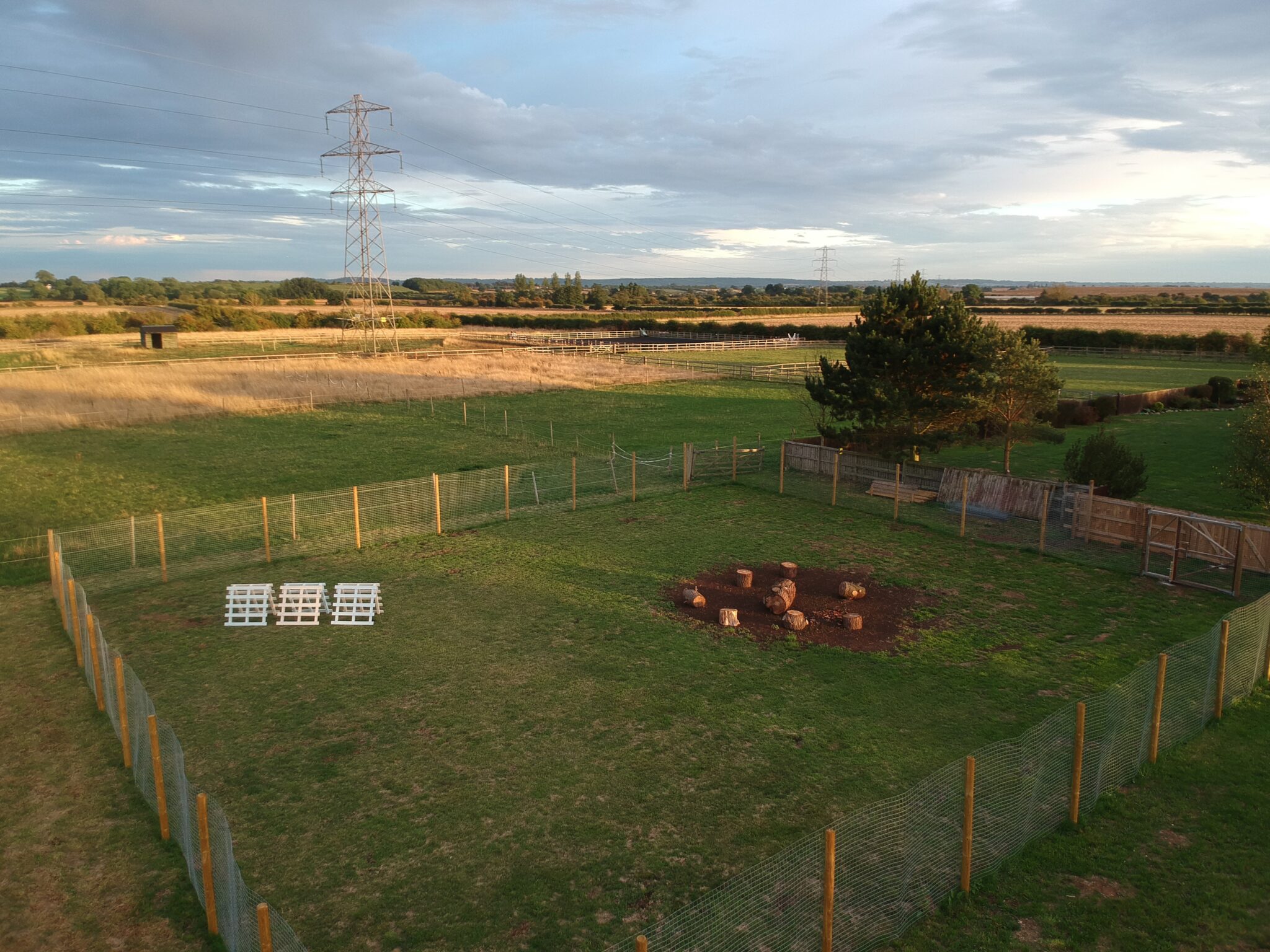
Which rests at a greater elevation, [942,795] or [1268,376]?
[1268,376]

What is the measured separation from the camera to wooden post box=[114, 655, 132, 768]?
1081cm

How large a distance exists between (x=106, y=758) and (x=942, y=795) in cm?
1111

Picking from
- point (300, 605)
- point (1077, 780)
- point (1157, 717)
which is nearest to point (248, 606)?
point (300, 605)

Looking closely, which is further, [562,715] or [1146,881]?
[562,715]

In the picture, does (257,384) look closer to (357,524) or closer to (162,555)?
(357,524)

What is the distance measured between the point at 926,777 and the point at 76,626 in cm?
1479

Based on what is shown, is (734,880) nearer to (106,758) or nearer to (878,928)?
(878,928)

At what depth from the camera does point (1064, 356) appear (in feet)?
274

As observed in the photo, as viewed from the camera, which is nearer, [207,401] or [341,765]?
[341,765]

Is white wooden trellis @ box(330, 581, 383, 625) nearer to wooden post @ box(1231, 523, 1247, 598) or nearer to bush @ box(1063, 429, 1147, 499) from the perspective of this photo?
wooden post @ box(1231, 523, 1247, 598)

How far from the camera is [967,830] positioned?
27.8ft

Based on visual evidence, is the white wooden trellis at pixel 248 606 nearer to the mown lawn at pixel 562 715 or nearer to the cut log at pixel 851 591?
the mown lawn at pixel 562 715

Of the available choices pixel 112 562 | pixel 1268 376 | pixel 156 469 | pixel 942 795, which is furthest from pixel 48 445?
pixel 1268 376

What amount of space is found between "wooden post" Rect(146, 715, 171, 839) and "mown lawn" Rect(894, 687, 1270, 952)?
26.7 ft
